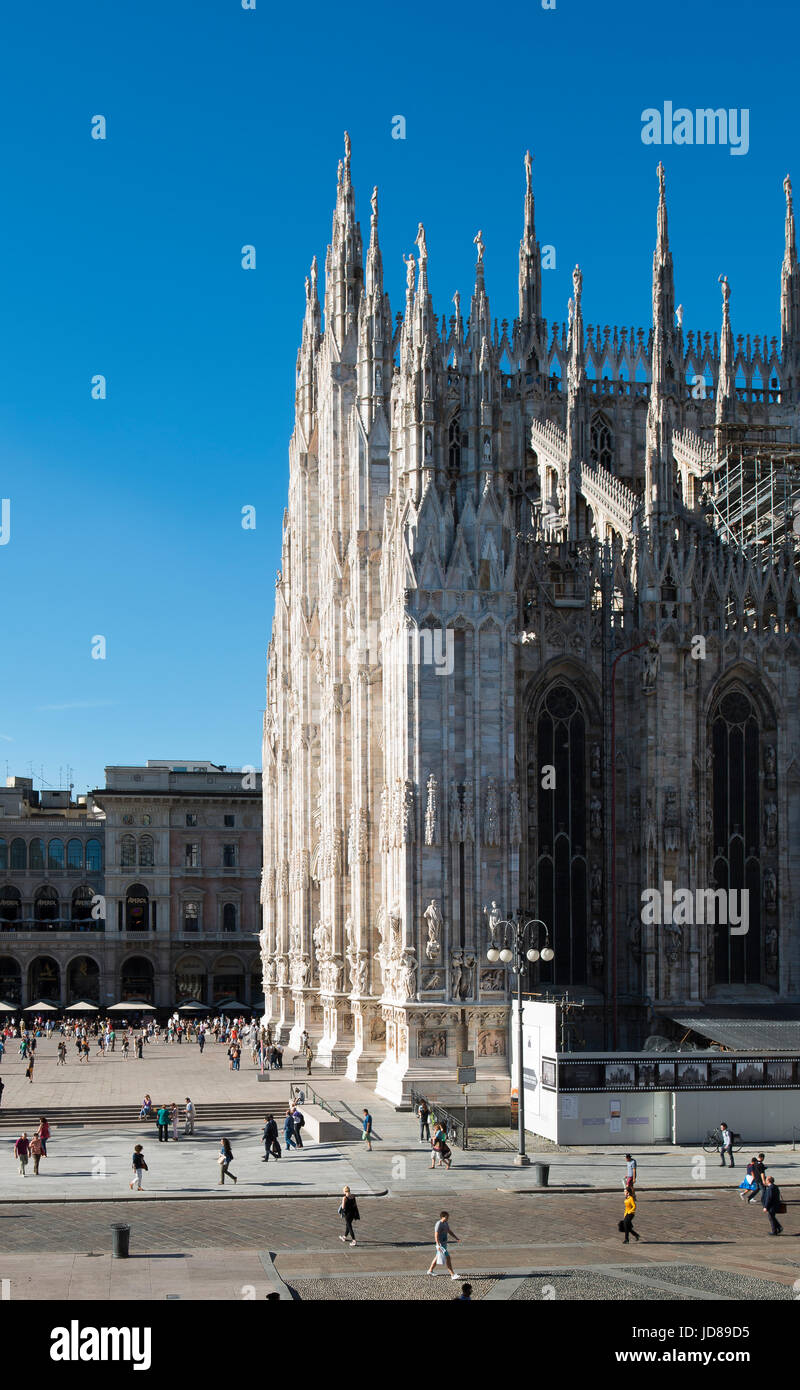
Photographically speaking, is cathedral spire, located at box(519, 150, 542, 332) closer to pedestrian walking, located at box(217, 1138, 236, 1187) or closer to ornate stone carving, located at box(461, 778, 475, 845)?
ornate stone carving, located at box(461, 778, 475, 845)

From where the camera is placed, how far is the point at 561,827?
52.2 metres

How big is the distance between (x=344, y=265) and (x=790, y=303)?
22.0m

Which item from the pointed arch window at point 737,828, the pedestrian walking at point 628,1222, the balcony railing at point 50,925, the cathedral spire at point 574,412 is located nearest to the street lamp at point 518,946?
the pointed arch window at point 737,828

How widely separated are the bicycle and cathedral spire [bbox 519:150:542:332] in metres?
42.7

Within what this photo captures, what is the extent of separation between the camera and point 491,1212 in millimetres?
30125

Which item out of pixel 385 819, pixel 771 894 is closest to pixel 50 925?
pixel 385 819

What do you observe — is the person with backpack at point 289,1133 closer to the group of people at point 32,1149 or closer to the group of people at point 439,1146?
the group of people at point 439,1146

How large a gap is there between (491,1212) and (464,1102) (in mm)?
12518

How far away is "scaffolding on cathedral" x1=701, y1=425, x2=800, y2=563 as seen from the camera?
5503 centimetres

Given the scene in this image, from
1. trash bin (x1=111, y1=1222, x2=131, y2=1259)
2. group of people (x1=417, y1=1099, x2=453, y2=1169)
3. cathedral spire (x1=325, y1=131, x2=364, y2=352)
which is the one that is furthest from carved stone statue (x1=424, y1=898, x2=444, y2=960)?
cathedral spire (x1=325, y1=131, x2=364, y2=352)

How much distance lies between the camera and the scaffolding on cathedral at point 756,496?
181ft

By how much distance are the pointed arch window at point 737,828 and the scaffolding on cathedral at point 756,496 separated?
5.54 metres
